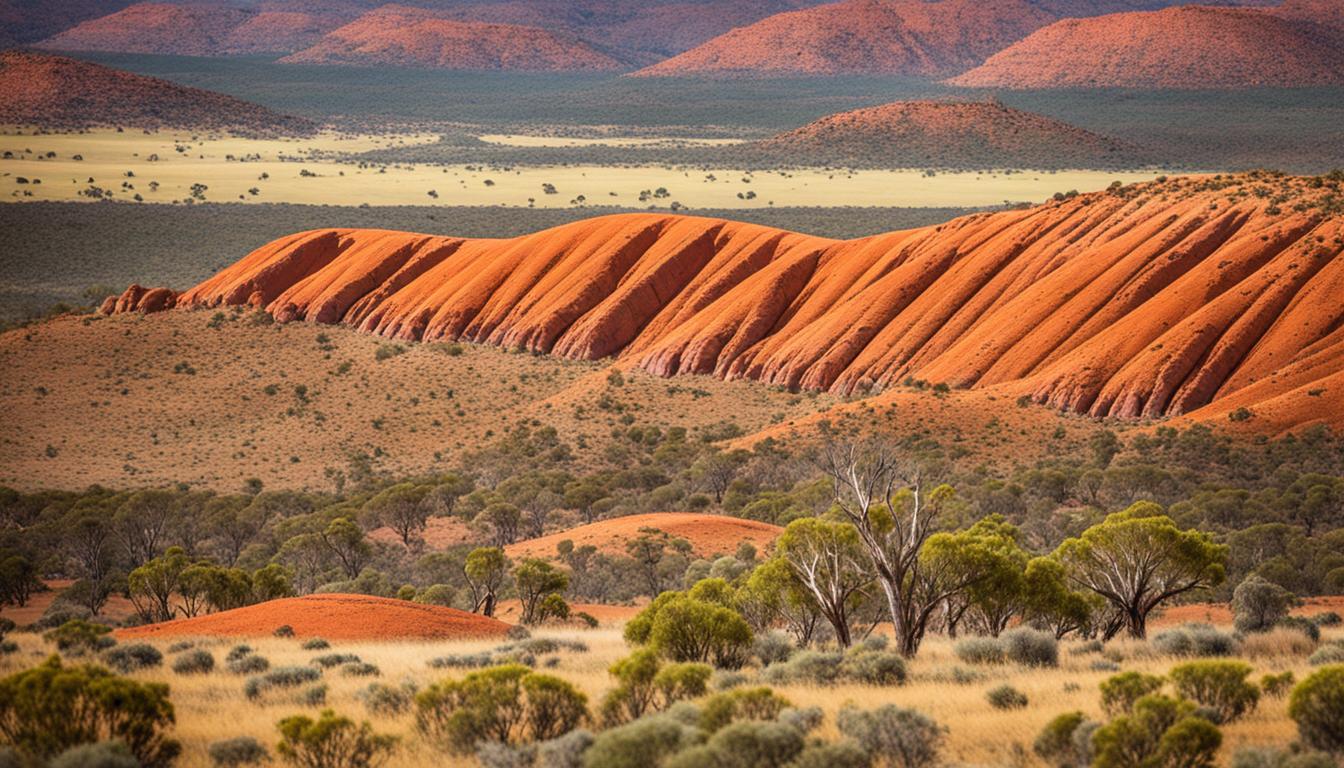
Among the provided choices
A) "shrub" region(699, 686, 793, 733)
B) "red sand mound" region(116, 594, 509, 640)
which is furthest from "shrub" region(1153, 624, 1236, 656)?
"red sand mound" region(116, 594, 509, 640)

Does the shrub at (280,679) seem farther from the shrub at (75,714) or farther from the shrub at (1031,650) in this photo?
the shrub at (1031,650)

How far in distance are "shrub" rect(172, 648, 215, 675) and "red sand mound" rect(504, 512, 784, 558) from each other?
2150 centimetres

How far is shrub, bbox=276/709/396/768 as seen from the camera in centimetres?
1541

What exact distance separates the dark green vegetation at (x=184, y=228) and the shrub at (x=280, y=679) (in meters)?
91.3

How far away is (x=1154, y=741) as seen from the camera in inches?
585

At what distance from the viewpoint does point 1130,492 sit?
4531 cm

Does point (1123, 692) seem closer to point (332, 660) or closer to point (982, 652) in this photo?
point (982, 652)

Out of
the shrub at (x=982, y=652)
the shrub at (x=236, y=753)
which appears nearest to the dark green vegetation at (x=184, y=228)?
the shrub at (x=982, y=652)

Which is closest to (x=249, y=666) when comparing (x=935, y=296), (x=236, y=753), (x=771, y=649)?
(x=236, y=753)

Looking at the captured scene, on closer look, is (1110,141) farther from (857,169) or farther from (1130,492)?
(1130,492)

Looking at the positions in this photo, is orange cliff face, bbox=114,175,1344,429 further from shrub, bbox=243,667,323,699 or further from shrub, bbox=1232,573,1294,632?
shrub, bbox=243,667,323,699

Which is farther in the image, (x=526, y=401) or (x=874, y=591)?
(x=526, y=401)

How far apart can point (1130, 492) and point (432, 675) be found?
3026 cm

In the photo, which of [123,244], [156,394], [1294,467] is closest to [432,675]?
[1294,467]
